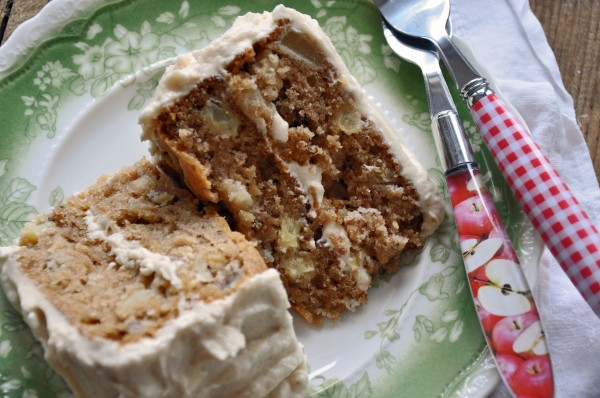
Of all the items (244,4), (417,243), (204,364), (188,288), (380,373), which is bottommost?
(380,373)

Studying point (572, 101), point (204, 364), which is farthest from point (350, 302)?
point (572, 101)

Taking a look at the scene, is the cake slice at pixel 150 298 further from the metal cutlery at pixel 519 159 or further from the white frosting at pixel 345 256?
the metal cutlery at pixel 519 159

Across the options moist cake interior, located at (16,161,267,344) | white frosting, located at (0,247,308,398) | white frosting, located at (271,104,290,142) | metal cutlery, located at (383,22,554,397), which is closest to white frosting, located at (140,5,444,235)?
white frosting, located at (271,104,290,142)

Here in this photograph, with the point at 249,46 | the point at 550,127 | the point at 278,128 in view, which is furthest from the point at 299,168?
the point at 550,127

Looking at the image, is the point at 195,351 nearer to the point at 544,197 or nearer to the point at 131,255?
the point at 131,255

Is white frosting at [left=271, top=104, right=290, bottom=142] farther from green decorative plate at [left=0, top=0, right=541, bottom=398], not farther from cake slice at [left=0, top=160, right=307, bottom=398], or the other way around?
green decorative plate at [left=0, top=0, right=541, bottom=398]

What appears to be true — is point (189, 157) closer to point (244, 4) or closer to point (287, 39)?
point (287, 39)

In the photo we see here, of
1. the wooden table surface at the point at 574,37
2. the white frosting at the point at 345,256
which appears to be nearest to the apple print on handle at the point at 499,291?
the white frosting at the point at 345,256
